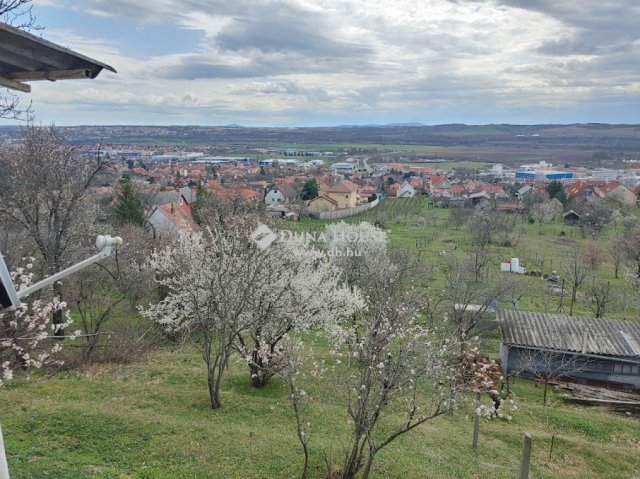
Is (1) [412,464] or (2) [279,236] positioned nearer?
(1) [412,464]

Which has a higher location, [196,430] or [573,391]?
[196,430]

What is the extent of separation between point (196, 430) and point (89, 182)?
30.3 ft

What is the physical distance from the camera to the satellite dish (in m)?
2.51

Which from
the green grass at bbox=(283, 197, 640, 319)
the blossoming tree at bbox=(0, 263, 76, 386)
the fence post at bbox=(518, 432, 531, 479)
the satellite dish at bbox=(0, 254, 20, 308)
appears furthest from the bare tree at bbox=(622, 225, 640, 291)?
the satellite dish at bbox=(0, 254, 20, 308)

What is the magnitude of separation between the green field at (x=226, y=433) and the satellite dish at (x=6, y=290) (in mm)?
6228

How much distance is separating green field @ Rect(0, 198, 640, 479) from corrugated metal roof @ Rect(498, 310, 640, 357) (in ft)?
6.18

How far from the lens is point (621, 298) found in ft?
88.0


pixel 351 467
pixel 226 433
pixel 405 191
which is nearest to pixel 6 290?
pixel 351 467

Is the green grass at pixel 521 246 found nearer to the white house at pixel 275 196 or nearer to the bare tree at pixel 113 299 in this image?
the bare tree at pixel 113 299

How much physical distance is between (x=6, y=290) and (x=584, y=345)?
61.7 feet

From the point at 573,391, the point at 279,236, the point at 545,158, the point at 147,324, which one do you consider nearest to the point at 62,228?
the point at 147,324

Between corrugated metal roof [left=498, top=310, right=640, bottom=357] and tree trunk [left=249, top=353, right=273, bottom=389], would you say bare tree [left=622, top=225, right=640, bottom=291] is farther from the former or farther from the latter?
tree trunk [left=249, top=353, right=273, bottom=389]

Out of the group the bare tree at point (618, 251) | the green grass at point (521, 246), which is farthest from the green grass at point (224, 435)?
the bare tree at point (618, 251)

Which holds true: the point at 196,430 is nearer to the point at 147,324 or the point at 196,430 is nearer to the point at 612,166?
the point at 147,324
